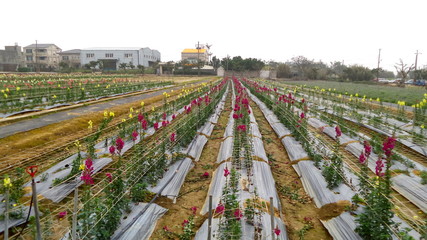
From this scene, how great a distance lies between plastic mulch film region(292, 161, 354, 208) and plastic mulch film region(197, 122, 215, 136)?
4.25m

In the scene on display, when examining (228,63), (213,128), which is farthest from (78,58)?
(213,128)

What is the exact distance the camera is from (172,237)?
4191 mm

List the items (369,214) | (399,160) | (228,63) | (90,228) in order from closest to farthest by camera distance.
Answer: (90,228) < (369,214) < (399,160) < (228,63)

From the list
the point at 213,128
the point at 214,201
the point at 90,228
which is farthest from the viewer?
the point at 213,128

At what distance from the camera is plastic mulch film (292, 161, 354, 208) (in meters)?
5.12

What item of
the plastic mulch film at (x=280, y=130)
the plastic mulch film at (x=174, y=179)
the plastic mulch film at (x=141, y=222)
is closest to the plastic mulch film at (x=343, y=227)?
the plastic mulch film at (x=141, y=222)

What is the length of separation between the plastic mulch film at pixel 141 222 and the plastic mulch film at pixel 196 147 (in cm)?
309

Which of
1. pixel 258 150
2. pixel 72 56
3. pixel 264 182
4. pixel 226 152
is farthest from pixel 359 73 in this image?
pixel 72 56

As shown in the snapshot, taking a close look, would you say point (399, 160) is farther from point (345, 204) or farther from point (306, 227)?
point (306, 227)

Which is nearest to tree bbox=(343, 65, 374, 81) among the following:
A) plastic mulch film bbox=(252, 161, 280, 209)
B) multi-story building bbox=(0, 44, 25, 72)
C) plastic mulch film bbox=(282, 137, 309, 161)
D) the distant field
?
the distant field

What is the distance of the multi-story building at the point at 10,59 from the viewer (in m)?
69.2

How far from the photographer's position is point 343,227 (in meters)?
4.11

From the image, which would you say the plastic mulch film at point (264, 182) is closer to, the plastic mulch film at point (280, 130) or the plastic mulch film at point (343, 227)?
the plastic mulch film at point (343, 227)

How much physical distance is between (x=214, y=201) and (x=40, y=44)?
9995 cm
